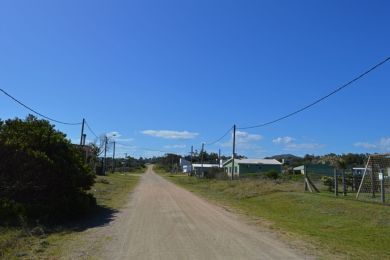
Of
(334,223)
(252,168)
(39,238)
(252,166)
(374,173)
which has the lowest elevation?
(39,238)

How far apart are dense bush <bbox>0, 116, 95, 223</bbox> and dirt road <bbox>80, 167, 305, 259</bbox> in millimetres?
2052

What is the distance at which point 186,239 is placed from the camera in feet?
40.8

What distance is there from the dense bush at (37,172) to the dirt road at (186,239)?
2.05 meters

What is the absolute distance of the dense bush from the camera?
15773mm

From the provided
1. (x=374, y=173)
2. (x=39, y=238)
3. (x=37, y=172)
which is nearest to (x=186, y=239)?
(x=39, y=238)

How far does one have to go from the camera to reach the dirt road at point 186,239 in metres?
10.3

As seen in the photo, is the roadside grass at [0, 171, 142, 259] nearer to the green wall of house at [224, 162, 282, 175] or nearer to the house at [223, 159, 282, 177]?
the house at [223, 159, 282, 177]

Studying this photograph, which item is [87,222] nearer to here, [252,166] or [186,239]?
[186,239]

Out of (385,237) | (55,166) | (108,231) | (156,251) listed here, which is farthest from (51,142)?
(385,237)

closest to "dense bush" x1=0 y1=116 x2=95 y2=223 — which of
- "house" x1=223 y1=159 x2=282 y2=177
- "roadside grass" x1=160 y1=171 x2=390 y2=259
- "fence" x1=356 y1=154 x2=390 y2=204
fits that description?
"roadside grass" x1=160 y1=171 x2=390 y2=259

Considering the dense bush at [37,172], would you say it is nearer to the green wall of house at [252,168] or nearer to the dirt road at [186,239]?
the dirt road at [186,239]

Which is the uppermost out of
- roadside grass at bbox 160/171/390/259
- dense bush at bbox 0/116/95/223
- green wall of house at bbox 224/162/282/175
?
green wall of house at bbox 224/162/282/175

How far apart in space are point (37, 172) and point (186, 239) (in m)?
6.52

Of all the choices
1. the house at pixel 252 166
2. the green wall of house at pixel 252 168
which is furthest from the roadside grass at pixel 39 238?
the green wall of house at pixel 252 168
